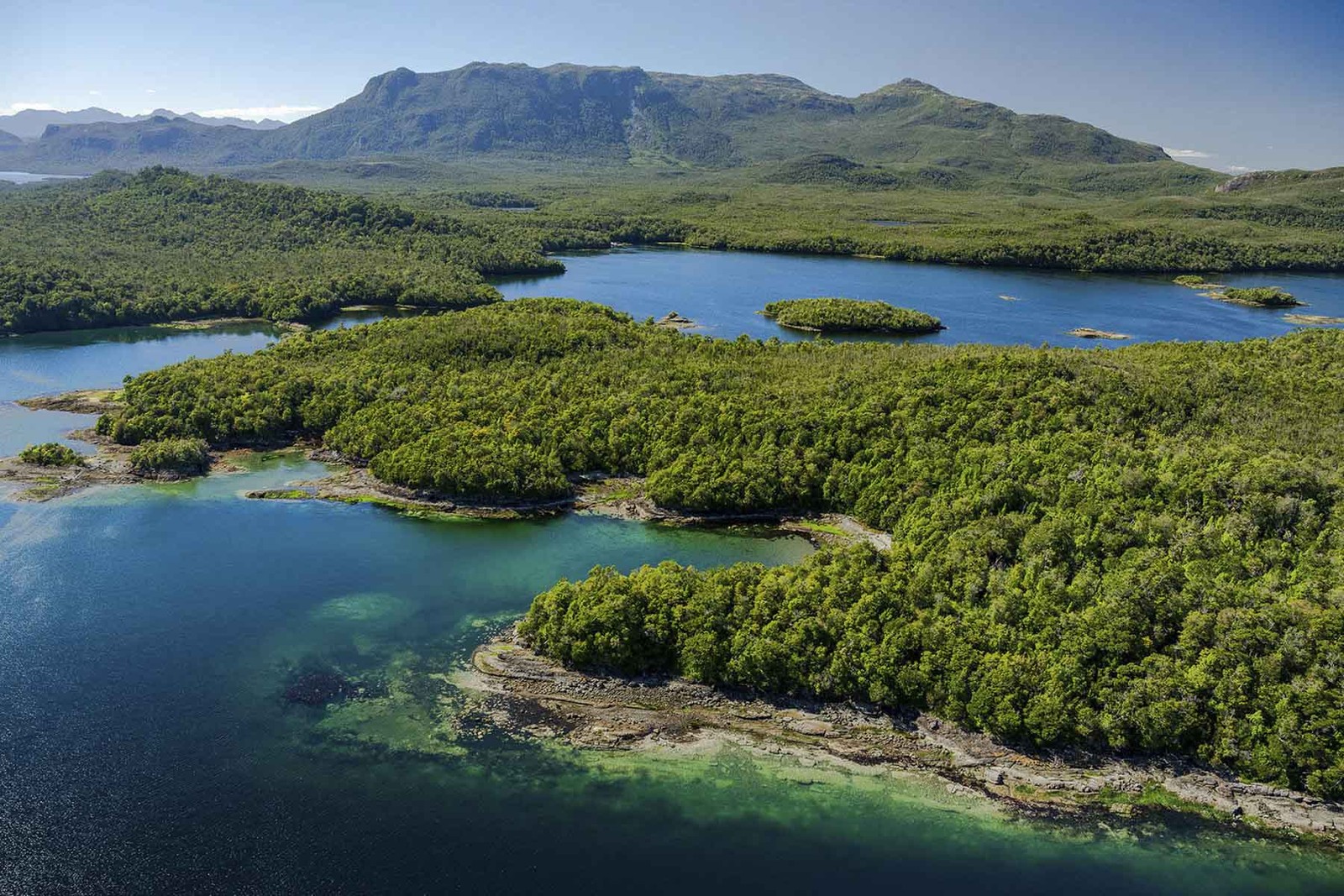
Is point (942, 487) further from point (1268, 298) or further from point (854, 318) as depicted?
point (1268, 298)

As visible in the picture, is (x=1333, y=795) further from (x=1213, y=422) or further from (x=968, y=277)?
(x=968, y=277)

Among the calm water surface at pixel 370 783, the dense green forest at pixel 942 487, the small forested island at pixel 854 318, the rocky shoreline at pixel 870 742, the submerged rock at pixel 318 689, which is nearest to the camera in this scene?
the calm water surface at pixel 370 783

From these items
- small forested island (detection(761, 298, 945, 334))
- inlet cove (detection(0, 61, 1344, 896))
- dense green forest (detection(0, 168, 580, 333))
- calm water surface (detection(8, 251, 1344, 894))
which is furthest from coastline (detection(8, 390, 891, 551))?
small forested island (detection(761, 298, 945, 334))

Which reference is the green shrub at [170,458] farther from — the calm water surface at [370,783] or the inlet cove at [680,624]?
the calm water surface at [370,783]

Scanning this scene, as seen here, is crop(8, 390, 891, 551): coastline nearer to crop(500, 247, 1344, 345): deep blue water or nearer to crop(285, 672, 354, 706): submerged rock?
crop(285, 672, 354, 706): submerged rock

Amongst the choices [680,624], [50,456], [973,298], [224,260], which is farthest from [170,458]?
[973,298]

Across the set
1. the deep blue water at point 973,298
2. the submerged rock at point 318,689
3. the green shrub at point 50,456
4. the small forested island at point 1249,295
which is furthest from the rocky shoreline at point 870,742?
the small forested island at point 1249,295

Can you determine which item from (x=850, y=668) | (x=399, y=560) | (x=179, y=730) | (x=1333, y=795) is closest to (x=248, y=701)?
(x=179, y=730)
